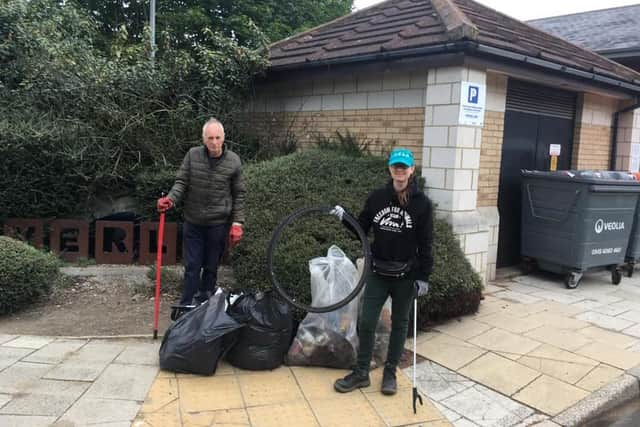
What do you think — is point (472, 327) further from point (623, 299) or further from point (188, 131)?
point (188, 131)

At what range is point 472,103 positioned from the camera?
597cm

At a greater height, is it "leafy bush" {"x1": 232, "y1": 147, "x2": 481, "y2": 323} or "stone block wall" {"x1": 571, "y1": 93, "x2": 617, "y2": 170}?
"stone block wall" {"x1": 571, "y1": 93, "x2": 617, "y2": 170}

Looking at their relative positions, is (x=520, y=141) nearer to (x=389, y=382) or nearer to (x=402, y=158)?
(x=402, y=158)

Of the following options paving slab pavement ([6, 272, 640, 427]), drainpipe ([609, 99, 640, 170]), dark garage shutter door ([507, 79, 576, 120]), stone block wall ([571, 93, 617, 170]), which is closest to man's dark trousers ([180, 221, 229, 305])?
paving slab pavement ([6, 272, 640, 427])

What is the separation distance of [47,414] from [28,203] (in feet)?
14.0

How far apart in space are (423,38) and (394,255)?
142 inches

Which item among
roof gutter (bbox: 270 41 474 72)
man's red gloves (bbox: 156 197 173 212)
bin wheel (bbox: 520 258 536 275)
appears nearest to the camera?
man's red gloves (bbox: 156 197 173 212)

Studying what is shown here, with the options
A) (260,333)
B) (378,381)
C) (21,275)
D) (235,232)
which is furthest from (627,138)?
(21,275)

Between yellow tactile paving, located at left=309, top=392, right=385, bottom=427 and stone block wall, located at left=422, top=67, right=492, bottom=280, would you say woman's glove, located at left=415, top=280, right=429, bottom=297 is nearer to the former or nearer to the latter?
yellow tactile paving, located at left=309, top=392, right=385, bottom=427

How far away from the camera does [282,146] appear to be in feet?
27.1

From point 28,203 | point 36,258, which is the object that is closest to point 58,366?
point 36,258

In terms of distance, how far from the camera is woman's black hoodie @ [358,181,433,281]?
351 cm

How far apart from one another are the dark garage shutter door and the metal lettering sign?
1.08 meters

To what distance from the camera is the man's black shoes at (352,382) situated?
3.68m
